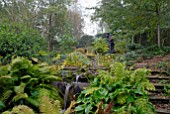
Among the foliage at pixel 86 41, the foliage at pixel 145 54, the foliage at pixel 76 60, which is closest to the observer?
the foliage at pixel 76 60

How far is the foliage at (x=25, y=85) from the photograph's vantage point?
3.98 metres

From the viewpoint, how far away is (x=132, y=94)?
322cm

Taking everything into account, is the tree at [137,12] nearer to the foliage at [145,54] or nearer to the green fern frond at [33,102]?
the foliage at [145,54]

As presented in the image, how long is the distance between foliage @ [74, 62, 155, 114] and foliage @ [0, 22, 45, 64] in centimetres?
307

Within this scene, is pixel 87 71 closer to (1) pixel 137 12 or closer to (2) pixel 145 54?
(1) pixel 137 12

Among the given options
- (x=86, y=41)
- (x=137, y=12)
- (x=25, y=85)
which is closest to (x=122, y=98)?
(x=25, y=85)

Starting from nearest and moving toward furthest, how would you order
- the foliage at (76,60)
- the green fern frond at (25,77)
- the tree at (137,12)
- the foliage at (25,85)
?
the foliage at (25,85) → the green fern frond at (25,77) → the tree at (137,12) → the foliage at (76,60)

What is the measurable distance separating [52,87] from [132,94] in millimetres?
2068

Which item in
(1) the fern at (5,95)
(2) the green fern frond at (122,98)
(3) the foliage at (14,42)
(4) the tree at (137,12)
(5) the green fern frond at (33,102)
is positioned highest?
(4) the tree at (137,12)

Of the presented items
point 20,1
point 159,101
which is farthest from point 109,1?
point 159,101

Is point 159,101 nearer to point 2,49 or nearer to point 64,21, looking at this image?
point 2,49

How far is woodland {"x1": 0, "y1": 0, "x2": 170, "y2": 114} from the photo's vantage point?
10.4 feet

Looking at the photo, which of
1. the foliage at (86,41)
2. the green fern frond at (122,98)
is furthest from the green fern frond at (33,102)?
the foliage at (86,41)

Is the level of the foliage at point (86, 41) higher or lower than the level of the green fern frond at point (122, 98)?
higher
